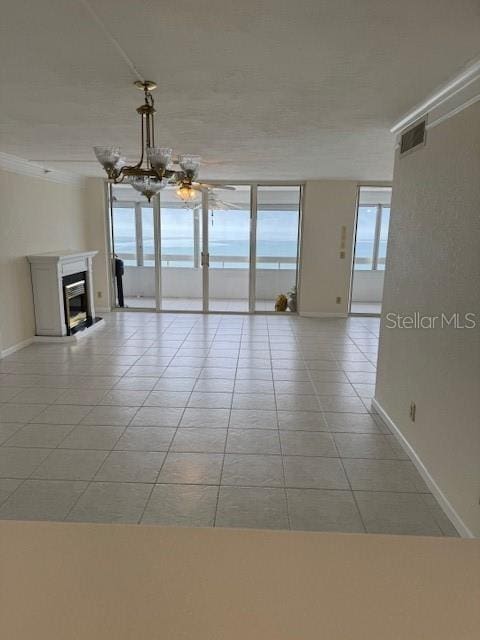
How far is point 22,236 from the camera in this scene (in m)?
5.38

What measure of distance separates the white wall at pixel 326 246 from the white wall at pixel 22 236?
163 inches

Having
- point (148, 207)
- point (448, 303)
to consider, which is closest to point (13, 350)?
point (148, 207)

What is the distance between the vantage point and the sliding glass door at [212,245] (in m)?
7.73

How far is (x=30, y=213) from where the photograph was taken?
5562 millimetres

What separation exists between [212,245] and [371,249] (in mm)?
3739

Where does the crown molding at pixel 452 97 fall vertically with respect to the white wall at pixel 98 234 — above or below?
above

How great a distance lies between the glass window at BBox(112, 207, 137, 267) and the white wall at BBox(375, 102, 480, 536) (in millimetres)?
5855

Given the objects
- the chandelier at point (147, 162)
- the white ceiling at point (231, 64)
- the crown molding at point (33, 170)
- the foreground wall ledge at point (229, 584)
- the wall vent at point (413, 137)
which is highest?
the white ceiling at point (231, 64)

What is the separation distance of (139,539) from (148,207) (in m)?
7.78

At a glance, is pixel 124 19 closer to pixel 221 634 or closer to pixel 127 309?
pixel 221 634

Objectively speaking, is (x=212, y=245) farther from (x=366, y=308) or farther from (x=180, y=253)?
(x=366, y=308)

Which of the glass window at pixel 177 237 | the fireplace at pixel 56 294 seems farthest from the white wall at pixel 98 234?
the fireplace at pixel 56 294

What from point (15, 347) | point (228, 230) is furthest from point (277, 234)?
point (15, 347)

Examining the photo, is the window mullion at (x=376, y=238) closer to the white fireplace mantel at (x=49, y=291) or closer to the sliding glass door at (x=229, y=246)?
the sliding glass door at (x=229, y=246)
